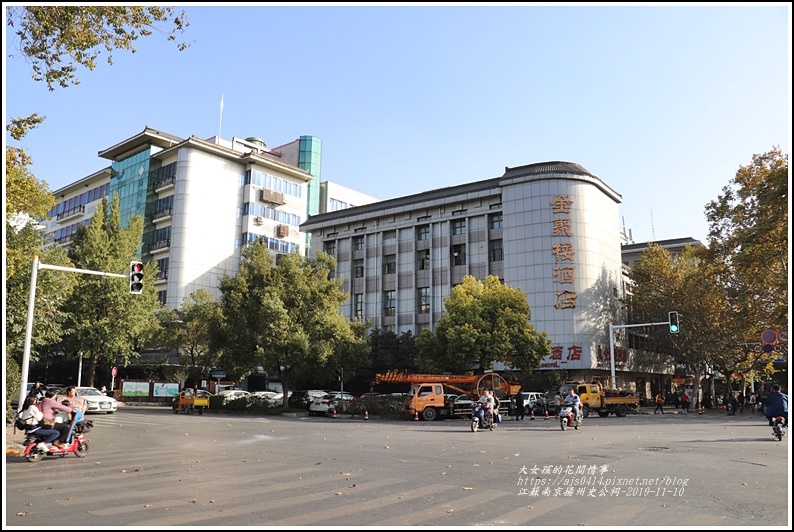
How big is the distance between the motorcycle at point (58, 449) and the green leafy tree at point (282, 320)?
20302 mm

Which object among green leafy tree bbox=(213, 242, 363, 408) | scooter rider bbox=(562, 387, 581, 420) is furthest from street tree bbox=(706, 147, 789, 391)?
green leafy tree bbox=(213, 242, 363, 408)

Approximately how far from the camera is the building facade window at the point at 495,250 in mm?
54062

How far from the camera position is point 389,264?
60.7m

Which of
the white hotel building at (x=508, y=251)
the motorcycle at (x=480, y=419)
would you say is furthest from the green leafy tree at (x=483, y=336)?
the motorcycle at (x=480, y=419)

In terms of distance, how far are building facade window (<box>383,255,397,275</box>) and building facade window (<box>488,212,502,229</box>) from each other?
34.0 ft

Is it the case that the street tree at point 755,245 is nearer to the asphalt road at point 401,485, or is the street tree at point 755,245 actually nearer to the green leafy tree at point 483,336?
the green leafy tree at point 483,336

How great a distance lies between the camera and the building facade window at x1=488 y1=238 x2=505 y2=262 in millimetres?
54062

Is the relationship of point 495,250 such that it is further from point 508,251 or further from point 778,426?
point 778,426

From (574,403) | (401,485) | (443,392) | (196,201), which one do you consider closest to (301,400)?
(443,392)

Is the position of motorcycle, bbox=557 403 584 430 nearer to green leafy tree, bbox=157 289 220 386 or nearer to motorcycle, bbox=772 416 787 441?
motorcycle, bbox=772 416 787 441

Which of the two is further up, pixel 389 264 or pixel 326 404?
pixel 389 264

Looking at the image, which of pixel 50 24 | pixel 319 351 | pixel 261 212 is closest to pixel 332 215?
Answer: pixel 261 212

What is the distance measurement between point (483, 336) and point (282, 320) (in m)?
11.9

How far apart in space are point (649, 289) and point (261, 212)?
131 feet
